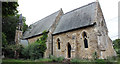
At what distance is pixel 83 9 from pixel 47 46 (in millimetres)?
10605

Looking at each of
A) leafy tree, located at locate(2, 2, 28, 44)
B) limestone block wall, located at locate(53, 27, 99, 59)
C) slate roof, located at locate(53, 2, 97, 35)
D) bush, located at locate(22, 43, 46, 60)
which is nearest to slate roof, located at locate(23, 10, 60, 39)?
slate roof, located at locate(53, 2, 97, 35)

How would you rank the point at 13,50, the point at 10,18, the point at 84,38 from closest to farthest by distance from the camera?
the point at 84,38 → the point at 13,50 → the point at 10,18

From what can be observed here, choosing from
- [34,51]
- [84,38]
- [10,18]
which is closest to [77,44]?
[84,38]

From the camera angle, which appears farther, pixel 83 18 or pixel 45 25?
pixel 45 25

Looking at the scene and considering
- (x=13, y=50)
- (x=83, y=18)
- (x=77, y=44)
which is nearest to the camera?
(x=77, y=44)

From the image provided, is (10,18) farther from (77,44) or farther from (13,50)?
(77,44)

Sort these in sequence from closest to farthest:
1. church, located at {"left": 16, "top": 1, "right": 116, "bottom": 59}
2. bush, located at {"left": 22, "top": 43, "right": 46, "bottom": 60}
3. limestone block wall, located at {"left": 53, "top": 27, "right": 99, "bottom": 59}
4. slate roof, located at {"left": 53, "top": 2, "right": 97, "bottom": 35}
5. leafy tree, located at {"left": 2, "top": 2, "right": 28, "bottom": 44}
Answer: leafy tree, located at {"left": 2, "top": 2, "right": 28, "bottom": 44}
church, located at {"left": 16, "top": 1, "right": 116, "bottom": 59}
limestone block wall, located at {"left": 53, "top": 27, "right": 99, "bottom": 59}
slate roof, located at {"left": 53, "top": 2, "right": 97, "bottom": 35}
bush, located at {"left": 22, "top": 43, "right": 46, "bottom": 60}

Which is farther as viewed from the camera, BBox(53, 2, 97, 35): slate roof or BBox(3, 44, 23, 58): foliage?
BBox(3, 44, 23, 58): foliage

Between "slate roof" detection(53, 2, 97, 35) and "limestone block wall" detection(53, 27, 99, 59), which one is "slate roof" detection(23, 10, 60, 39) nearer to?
"slate roof" detection(53, 2, 97, 35)

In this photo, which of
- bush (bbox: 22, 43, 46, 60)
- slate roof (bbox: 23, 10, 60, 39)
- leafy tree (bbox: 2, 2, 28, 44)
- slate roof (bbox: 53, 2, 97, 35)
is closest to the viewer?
leafy tree (bbox: 2, 2, 28, 44)

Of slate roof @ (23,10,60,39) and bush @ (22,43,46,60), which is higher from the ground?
slate roof @ (23,10,60,39)

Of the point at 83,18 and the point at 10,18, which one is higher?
the point at 10,18

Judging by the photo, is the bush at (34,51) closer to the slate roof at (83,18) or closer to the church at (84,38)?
the church at (84,38)

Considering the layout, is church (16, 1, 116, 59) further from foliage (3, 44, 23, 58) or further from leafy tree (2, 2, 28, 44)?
leafy tree (2, 2, 28, 44)
